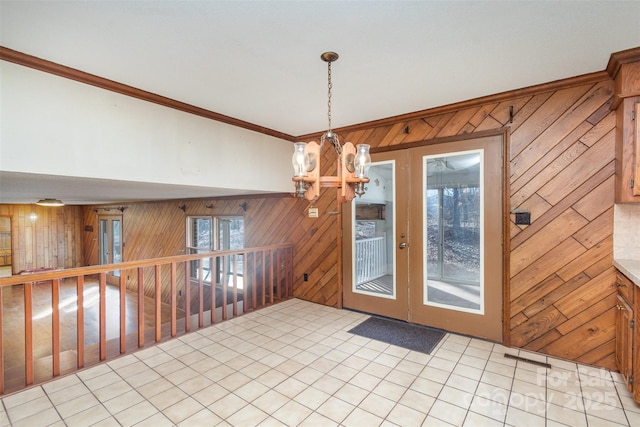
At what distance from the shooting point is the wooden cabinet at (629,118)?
218cm

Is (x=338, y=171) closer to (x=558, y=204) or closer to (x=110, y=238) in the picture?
(x=558, y=204)

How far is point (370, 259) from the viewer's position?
158 inches

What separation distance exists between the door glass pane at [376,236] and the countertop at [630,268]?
199 cm

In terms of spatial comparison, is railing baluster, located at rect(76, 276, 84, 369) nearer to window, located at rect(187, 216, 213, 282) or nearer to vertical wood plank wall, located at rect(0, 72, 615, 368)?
vertical wood plank wall, located at rect(0, 72, 615, 368)

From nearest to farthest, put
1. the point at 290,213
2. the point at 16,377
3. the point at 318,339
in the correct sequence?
the point at 16,377
the point at 318,339
the point at 290,213

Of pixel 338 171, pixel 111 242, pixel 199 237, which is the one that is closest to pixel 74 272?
pixel 338 171

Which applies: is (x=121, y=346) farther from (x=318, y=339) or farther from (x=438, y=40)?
(x=438, y=40)

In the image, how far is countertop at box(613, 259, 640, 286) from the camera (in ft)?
6.33

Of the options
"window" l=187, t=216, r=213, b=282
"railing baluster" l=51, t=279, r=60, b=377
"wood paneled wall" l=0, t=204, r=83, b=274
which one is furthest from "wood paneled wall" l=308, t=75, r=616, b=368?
"wood paneled wall" l=0, t=204, r=83, b=274

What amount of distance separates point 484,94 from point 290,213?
10.2 ft

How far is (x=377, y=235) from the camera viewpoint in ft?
12.8

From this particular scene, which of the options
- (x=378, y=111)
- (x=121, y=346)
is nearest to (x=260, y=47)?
(x=378, y=111)

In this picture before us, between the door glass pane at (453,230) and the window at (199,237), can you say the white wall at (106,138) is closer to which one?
the door glass pane at (453,230)

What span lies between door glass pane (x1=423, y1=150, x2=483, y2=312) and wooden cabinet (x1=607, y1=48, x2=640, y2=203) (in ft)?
3.51
